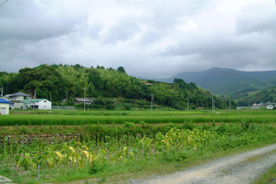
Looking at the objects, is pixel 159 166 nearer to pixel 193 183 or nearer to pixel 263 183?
pixel 193 183

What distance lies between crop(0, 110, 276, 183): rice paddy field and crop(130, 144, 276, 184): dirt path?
0.65 meters

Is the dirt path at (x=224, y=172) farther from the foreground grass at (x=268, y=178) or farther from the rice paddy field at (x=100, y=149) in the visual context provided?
the rice paddy field at (x=100, y=149)

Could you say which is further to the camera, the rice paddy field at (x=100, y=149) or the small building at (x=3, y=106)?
the small building at (x=3, y=106)

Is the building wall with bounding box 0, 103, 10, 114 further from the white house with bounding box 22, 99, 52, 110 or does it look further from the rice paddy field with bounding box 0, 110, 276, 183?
the white house with bounding box 22, 99, 52, 110

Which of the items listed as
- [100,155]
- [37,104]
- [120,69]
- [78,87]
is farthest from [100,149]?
[120,69]

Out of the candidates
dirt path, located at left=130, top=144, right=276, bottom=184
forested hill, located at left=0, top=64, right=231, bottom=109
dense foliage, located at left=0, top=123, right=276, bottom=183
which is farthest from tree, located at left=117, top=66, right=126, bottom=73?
dirt path, located at left=130, top=144, right=276, bottom=184

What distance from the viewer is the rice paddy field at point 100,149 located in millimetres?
8492

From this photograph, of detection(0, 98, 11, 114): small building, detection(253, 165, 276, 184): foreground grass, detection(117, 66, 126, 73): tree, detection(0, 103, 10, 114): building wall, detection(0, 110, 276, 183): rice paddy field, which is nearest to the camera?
detection(253, 165, 276, 184): foreground grass

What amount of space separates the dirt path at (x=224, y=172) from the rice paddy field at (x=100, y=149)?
0.65m

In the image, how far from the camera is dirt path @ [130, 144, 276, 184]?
7.28 meters

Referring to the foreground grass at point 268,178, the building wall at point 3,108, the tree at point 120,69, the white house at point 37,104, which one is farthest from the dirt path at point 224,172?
the tree at point 120,69

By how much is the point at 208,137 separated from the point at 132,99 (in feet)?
227

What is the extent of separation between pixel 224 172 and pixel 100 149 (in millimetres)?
8882

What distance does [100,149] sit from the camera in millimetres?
15234
